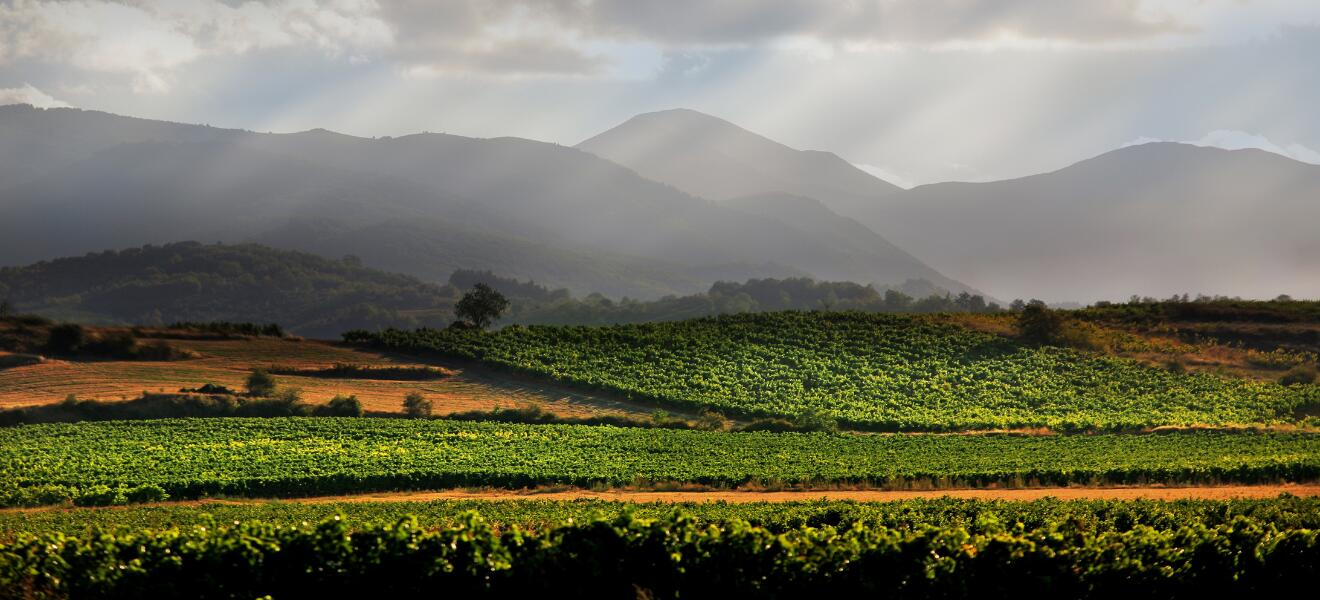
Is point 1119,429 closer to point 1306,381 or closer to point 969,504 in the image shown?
point 1306,381

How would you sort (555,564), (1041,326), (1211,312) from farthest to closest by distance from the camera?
1. (1211,312)
2. (1041,326)
3. (555,564)

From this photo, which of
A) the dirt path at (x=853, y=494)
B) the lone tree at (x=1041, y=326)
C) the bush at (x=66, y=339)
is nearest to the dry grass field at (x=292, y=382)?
the bush at (x=66, y=339)

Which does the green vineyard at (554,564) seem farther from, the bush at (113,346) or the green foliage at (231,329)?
the green foliage at (231,329)

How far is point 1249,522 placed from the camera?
1780 cm

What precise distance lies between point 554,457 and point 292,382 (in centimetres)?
2940

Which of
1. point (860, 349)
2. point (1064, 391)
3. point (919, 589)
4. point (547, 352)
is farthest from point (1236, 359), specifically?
point (919, 589)

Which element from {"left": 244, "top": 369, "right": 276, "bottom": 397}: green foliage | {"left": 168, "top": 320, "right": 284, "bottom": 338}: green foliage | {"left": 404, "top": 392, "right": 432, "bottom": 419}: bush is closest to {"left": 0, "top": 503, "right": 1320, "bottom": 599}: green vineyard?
{"left": 404, "top": 392, "right": 432, "bottom": 419}: bush

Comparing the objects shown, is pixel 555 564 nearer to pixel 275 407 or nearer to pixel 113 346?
pixel 275 407

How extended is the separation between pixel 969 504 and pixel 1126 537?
10.9 m

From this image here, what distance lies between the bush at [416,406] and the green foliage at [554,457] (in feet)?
16.2

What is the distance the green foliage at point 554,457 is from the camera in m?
36.5

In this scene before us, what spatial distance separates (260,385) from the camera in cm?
5791

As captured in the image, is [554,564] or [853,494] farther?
[853,494]

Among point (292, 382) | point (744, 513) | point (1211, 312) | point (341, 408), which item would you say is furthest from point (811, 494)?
point (1211, 312)
